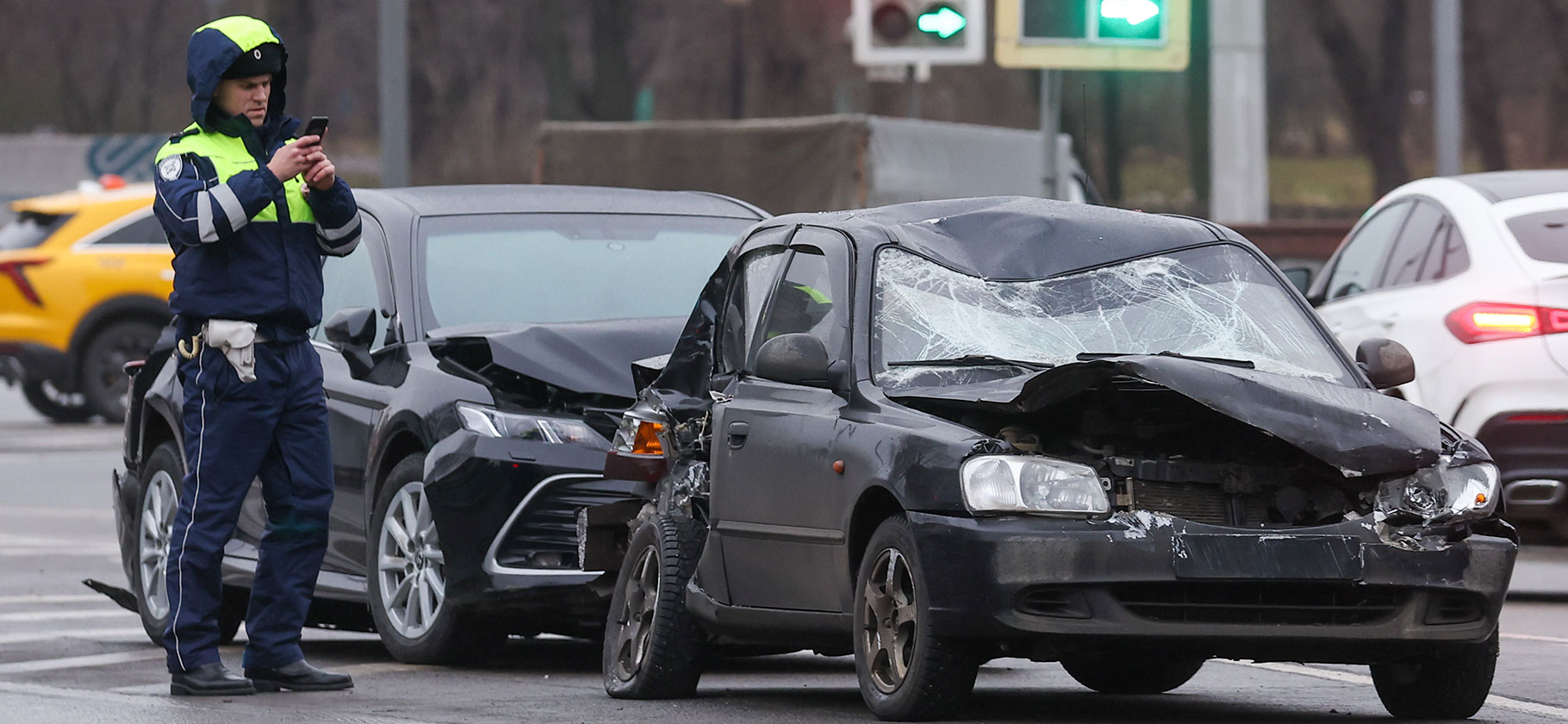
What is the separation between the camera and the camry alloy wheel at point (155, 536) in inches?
400

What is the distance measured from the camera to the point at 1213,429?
6977mm

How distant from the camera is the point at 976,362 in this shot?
7441 millimetres

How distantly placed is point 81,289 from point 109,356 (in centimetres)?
61

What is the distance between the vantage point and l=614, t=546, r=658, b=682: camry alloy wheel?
8039 mm

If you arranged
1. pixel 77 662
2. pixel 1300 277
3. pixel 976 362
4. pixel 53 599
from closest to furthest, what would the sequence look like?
pixel 976 362
pixel 77 662
pixel 1300 277
pixel 53 599

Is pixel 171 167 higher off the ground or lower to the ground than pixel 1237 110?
lower

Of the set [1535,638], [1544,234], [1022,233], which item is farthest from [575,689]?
[1544,234]

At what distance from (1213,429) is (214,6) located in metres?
55.0

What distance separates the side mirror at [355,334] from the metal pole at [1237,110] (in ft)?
62.6

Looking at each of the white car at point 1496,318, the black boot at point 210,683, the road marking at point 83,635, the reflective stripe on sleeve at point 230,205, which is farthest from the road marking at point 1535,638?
the road marking at point 83,635

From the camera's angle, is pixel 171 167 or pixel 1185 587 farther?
pixel 171 167

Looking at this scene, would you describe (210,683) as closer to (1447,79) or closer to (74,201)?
(1447,79)

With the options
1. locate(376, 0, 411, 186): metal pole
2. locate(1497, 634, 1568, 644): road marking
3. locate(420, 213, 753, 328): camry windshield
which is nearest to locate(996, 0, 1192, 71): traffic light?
locate(420, 213, 753, 328): camry windshield

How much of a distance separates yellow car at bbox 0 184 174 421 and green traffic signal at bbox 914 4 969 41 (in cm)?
839
